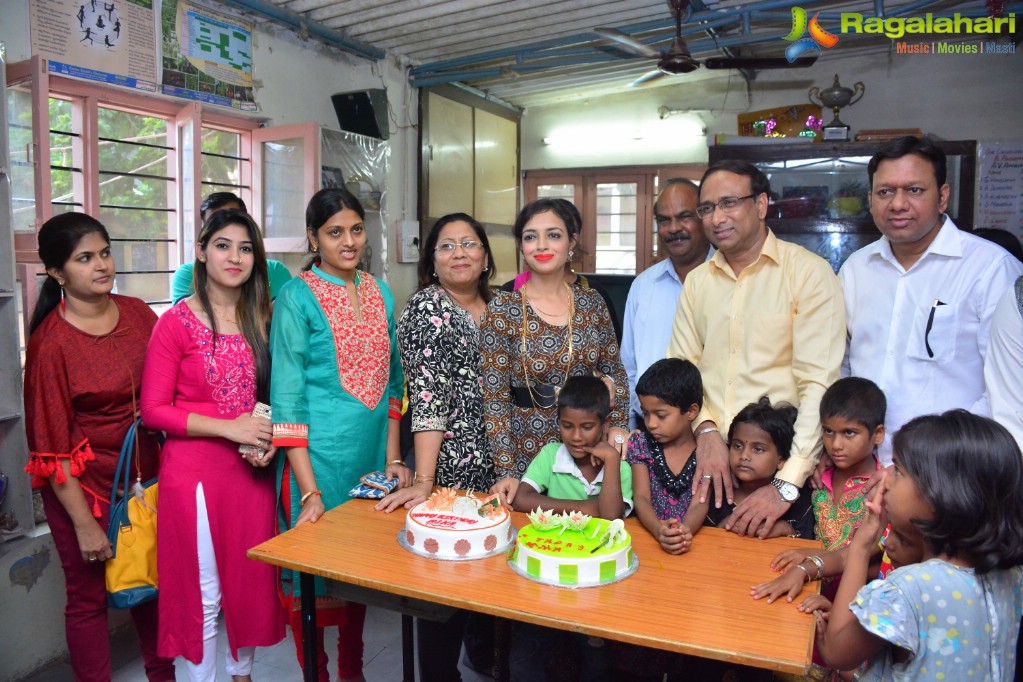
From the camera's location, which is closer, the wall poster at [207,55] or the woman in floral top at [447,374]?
the woman in floral top at [447,374]

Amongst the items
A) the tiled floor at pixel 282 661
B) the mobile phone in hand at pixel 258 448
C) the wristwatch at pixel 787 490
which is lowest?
the tiled floor at pixel 282 661

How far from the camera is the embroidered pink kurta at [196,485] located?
2.42 meters

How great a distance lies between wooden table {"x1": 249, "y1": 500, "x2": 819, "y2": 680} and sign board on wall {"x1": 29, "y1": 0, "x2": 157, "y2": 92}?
255 cm

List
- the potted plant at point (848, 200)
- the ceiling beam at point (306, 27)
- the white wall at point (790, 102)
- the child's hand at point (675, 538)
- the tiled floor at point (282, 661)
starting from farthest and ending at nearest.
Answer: the white wall at point (790, 102), the potted plant at point (848, 200), the ceiling beam at point (306, 27), the tiled floor at point (282, 661), the child's hand at point (675, 538)

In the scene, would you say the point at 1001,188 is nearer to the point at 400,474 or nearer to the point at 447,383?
the point at 447,383

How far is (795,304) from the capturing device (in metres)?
2.31

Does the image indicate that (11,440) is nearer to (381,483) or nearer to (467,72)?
(381,483)

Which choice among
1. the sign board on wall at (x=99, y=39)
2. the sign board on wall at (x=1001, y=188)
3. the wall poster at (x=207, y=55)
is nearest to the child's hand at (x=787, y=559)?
the sign board on wall at (x=99, y=39)

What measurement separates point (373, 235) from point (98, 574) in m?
3.35

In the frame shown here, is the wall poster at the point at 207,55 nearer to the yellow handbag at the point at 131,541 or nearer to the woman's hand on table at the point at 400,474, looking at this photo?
the yellow handbag at the point at 131,541

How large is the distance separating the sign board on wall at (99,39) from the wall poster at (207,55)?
0.11 metres

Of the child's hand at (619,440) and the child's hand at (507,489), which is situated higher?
the child's hand at (619,440)

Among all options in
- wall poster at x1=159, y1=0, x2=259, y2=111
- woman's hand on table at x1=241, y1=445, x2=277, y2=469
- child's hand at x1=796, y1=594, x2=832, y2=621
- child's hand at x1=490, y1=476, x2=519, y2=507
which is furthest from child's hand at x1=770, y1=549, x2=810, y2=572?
wall poster at x1=159, y1=0, x2=259, y2=111

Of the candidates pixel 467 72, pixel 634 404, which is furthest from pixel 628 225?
pixel 634 404
